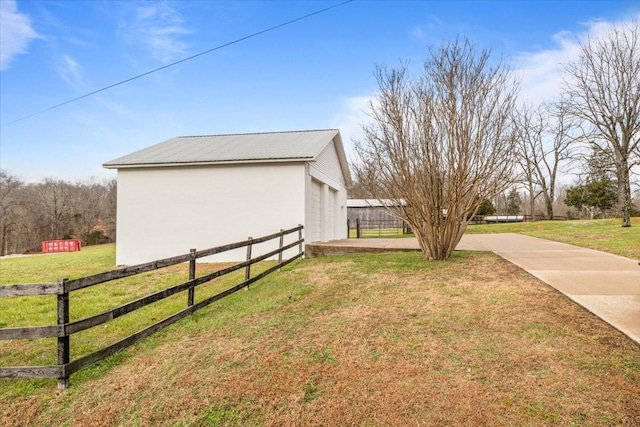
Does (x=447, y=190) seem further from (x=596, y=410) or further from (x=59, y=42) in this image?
(x=59, y=42)

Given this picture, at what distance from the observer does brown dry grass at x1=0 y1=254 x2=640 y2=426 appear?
2.93 m

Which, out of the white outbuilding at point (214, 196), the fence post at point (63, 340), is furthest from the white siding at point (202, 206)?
the fence post at point (63, 340)

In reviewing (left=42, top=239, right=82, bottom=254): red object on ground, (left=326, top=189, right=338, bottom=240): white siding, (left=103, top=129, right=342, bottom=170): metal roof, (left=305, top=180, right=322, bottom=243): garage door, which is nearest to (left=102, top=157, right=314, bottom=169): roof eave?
(left=103, top=129, right=342, bottom=170): metal roof

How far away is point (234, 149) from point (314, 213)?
3.92 m

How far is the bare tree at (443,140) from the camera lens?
26.7 ft

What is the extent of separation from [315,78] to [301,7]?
19.2 feet

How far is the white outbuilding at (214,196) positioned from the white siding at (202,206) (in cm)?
3

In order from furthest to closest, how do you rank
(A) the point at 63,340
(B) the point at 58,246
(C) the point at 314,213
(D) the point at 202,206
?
(B) the point at 58,246
(C) the point at 314,213
(D) the point at 202,206
(A) the point at 63,340

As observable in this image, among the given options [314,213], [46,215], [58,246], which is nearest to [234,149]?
[314,213]

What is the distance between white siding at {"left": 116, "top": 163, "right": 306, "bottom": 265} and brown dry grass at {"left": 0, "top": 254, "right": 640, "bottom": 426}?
271 inches

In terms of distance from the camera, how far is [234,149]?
14.3m

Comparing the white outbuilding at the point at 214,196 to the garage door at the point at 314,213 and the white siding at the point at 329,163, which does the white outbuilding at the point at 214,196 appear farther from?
the white siding at the point at 329,163

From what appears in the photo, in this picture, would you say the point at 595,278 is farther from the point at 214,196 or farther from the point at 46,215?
the point at 46,215

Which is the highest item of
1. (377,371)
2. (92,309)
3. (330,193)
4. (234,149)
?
(234,149)
